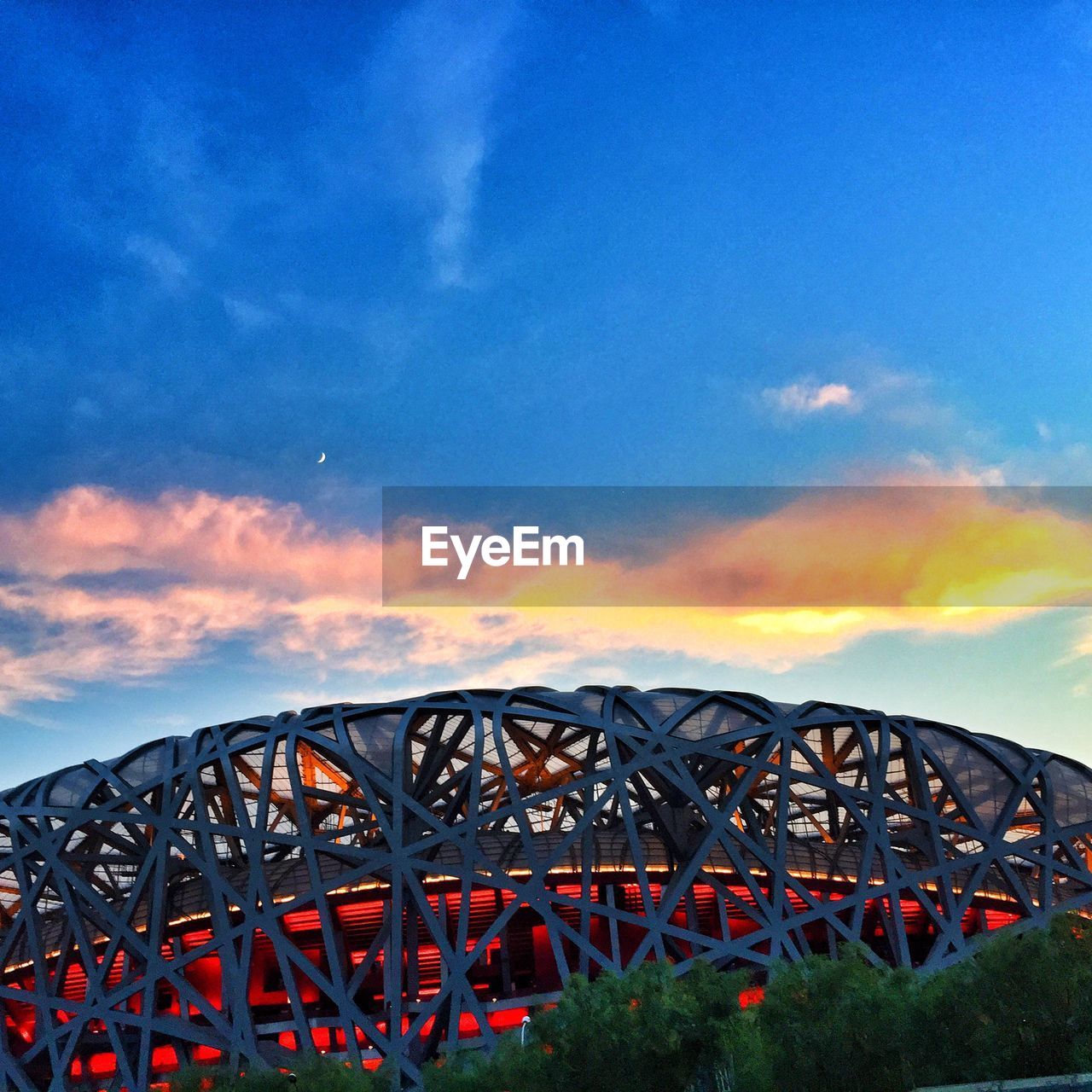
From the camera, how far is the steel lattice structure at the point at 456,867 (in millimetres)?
38344

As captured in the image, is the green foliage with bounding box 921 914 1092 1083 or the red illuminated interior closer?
the green foliage with bounding box 921 914 1092 1083

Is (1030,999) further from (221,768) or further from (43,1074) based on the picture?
(43,1074)

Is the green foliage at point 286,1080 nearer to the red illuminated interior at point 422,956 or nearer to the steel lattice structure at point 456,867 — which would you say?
the steel lattice structure at point 456,867

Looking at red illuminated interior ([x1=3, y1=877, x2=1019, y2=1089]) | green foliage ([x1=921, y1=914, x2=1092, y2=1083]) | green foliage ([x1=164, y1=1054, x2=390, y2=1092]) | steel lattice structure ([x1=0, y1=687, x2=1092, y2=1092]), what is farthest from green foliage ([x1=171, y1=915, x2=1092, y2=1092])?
red illuminated interior ([x1=3, y1=877, x2=1019, y2=1089])

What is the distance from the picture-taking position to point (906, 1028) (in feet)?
63.2

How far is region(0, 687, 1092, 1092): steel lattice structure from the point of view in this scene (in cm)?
3834

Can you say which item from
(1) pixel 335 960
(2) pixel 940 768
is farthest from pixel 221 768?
(2) pixel 940 768

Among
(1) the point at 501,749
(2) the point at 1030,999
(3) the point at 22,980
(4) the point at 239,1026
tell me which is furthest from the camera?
(3) the point at 22,980

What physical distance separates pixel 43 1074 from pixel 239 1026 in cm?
1230

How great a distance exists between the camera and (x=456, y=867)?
3928 centimetres

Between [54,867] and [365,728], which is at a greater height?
[365,728]

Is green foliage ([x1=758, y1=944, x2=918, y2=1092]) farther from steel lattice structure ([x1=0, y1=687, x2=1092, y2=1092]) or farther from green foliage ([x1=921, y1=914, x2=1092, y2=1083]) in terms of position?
steel lattice structure ([x1=0, y1=687, x2=1092, y2=1092])

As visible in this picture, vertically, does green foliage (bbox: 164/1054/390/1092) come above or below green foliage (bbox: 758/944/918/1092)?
below

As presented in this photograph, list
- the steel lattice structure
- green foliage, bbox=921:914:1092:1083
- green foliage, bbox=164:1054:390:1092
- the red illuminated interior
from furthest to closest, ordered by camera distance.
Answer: the red illuminated interior, the steel lattice structure, green foliage, bbox=164:1054:390:1092, green foliage, bbox=921:914:1092:1083
